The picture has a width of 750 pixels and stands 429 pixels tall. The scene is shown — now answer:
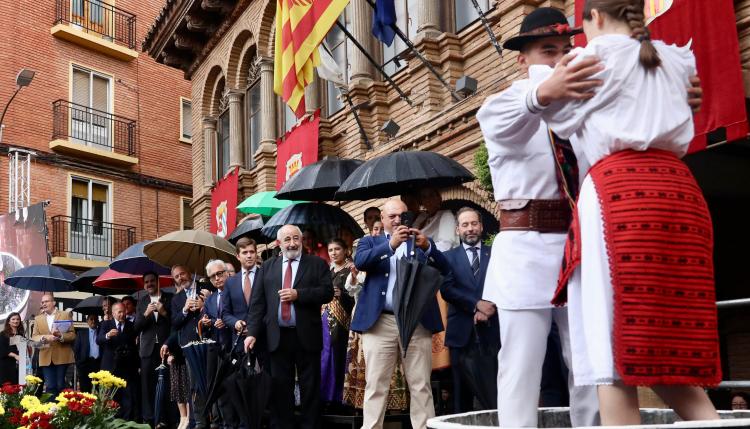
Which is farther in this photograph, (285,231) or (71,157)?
(71,157)

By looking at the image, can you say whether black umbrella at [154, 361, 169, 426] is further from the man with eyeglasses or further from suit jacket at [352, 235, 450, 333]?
suit jacket at [352, 235, 450, 333]

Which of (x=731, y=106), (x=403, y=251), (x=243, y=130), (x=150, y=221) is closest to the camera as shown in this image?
(x=403, y=251)

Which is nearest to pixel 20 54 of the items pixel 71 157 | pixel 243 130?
pixel 71 157

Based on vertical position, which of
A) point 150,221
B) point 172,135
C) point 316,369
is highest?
point 172,135

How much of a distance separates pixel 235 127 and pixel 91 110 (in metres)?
10.4

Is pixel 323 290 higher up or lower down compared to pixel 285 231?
lower down

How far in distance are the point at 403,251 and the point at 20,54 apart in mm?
24996

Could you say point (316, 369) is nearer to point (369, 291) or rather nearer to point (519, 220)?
point (369, 291)

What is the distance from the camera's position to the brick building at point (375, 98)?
1260 centimetres

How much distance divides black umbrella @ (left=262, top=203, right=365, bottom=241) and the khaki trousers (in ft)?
11.7

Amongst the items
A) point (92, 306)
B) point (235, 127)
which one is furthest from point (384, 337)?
point (235, 127)

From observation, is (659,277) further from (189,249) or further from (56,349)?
(56,349)

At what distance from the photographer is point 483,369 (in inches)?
292

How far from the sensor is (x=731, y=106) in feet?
28.5
